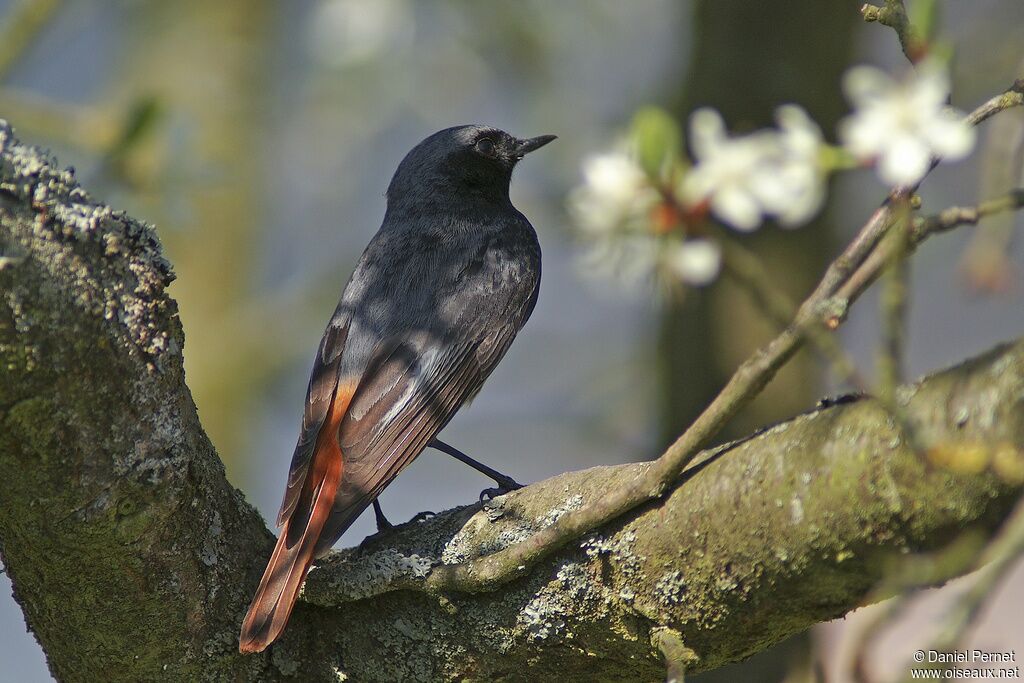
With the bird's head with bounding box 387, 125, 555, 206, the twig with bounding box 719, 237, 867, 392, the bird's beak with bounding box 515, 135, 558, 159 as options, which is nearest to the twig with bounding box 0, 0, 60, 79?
the bird's head with bounding box 387, 125, 555, 206

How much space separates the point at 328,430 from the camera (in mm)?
3455

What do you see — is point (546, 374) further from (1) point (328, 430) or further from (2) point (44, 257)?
(2) point (44, 257)

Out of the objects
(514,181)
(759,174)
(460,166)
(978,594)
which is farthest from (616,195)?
(514,181)

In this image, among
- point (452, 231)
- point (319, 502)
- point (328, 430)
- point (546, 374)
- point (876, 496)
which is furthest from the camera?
point (546, 374)

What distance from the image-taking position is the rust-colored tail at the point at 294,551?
262cm

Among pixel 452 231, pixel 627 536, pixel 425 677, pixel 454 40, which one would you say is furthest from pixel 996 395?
pixel 454 40

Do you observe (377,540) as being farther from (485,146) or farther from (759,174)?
(485,146)

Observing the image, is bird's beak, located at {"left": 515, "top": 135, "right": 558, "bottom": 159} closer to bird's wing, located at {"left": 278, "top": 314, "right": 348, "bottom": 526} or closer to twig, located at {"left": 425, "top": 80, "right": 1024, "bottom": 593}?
bird's wing, located at {"left": 278, "top": 314, "right": 348, "bottom": 526}

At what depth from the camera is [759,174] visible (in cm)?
173

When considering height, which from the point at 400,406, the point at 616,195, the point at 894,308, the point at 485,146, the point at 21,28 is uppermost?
the point at 21,28

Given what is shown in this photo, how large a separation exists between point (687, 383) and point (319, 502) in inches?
89.5

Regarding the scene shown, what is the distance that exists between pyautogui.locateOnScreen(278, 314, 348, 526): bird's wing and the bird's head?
1.14 m

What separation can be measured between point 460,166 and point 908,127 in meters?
3.62

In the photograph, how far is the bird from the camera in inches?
120
